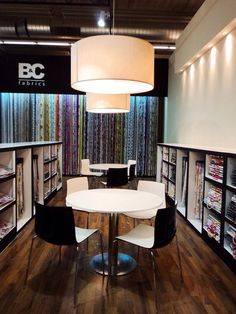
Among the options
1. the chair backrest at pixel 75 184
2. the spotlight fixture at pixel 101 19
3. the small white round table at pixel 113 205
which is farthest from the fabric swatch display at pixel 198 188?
the spotlight fixture at pixel 101 19

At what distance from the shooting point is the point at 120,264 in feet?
9.82

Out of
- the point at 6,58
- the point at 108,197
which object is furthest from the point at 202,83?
the point at 6,58

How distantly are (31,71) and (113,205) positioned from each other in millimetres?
6204

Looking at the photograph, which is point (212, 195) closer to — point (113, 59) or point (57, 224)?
point (57, 224)

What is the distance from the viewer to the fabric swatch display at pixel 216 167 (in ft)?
10.8

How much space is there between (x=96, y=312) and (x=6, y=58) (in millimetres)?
7135

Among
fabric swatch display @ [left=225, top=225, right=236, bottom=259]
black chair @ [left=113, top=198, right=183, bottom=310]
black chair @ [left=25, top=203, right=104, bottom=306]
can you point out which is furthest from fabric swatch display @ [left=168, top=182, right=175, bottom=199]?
black chair @ [left=25, top=203, right=104, bottom=306]

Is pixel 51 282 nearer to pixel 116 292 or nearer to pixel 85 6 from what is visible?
pixel 116 292

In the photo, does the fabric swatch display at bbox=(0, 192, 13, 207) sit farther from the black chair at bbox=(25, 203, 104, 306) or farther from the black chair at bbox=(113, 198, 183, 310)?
the black chair at bbox=(113, 198, 183, 310)

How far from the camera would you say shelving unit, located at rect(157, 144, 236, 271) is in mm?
3004

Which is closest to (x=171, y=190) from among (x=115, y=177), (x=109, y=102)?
(x=115, y=177)

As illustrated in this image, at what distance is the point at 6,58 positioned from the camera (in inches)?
299

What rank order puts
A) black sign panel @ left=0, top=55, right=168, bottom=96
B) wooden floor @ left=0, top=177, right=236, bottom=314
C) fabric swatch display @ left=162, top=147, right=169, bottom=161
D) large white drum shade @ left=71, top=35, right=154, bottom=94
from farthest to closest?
black sign panel @ left=0, top=55, right=168, bottom=96
fabric swatch display @ left=162, top=147, right=169, bottom=161
wooden floor @ left=0, top=177, right=236, bottom=314
large white drum shade @ left=71, top=35, right=154, bottom=94

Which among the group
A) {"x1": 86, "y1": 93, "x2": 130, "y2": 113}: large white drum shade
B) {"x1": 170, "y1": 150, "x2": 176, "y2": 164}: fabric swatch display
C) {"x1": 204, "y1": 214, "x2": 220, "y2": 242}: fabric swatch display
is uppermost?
{"x1": 86, "y1": 93, "x2": 130, "y2": 113}: large white drum shade
